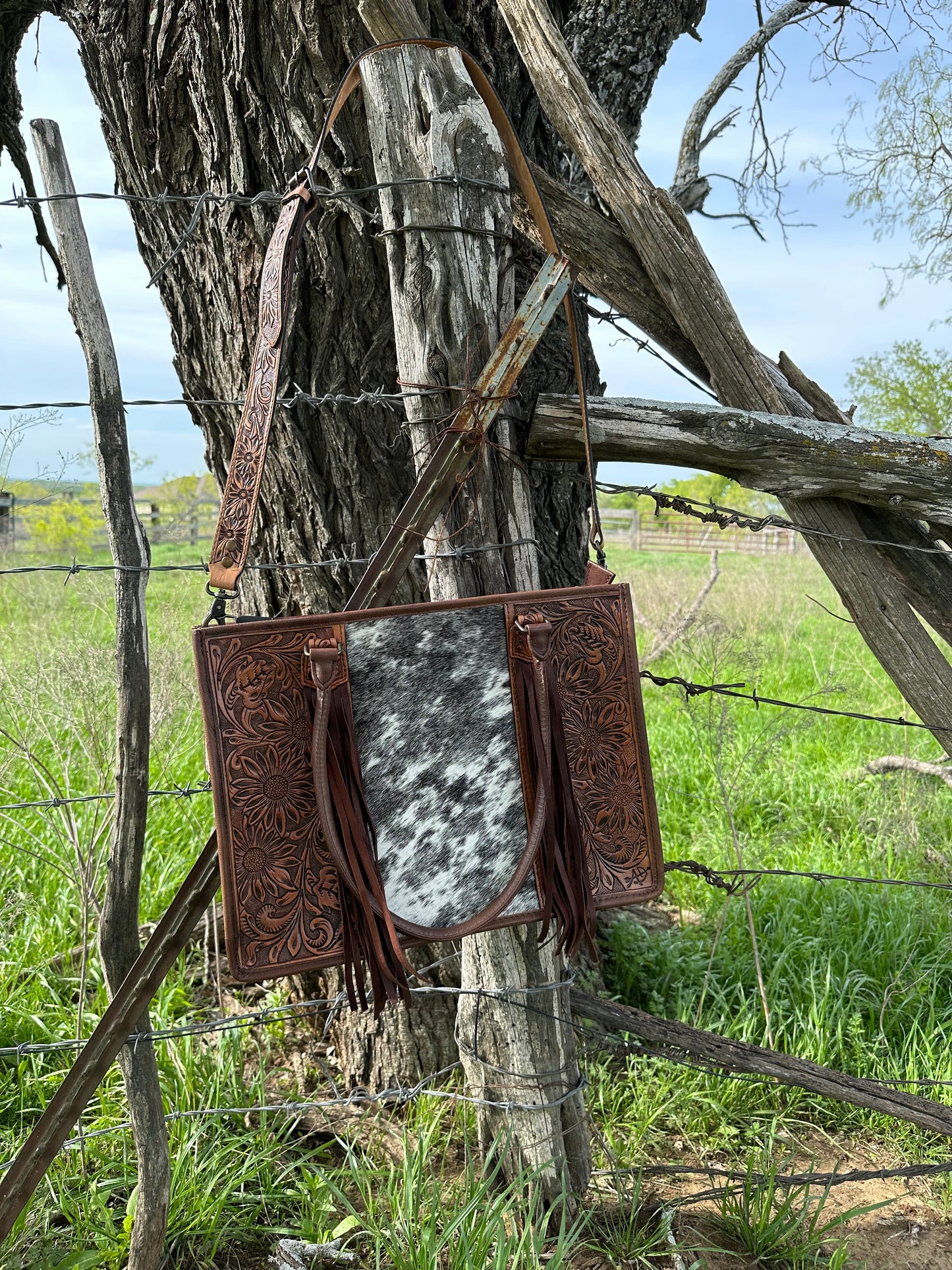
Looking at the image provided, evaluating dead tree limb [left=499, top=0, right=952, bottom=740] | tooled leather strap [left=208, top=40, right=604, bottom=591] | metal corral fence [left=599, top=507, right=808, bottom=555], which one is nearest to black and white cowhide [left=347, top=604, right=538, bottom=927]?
A: tooled leather strap [left=208, top=40, right=604, bottom=591]

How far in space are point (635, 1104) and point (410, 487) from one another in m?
1.72

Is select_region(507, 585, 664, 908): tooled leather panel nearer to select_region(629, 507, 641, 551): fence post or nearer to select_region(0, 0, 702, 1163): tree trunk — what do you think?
select_region(0, 0, 702, 1163): tree trunk

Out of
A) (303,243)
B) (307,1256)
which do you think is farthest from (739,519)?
(307,1256)

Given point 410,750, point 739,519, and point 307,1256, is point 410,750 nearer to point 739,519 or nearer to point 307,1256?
point 739,519

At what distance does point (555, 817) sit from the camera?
4.31ft

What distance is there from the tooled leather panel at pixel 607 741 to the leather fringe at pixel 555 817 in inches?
1.4

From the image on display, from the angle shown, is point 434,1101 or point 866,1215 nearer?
point 866,1215

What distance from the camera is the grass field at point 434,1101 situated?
1.74 meters

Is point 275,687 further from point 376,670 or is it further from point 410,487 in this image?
point 410,487

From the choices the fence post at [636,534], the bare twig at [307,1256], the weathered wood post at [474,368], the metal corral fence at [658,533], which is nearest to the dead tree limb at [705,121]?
the weathered wood post at [474,368]

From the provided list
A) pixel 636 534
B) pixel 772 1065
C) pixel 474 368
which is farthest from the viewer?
pixel 636 534

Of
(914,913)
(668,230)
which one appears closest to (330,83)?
(668,230)

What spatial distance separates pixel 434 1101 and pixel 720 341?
1.93 metres

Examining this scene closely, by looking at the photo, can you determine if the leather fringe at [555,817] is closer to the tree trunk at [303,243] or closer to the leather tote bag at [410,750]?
the leather tote bag at [410,750]
